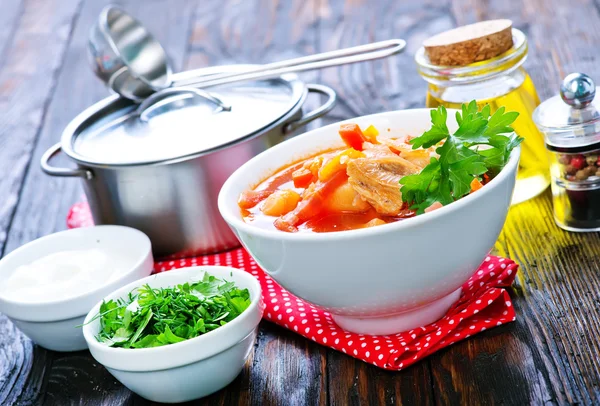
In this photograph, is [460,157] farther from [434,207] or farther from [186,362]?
[186,362]

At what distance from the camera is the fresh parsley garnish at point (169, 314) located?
149 centimetres

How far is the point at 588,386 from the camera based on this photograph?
136cm

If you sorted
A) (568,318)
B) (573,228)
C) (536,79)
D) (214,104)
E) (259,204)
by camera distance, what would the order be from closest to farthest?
(568,318)
(259,204)
(573,228)
(214,104)
(536,79)

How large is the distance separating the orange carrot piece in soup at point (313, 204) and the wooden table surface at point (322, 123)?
0.25 m

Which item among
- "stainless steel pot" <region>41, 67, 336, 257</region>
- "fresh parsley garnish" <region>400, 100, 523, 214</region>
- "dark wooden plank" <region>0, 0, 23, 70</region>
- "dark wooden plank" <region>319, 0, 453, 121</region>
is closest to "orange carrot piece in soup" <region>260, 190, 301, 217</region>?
"fresh parsley garnish" <region>400, 100, 523, 214</region>

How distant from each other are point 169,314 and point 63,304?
0.28 meters

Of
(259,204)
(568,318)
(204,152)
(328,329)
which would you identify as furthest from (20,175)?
(568,318)

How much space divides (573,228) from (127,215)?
1.02 metres

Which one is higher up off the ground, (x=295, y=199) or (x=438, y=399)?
(x=295, y=199)

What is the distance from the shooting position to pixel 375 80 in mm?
2859

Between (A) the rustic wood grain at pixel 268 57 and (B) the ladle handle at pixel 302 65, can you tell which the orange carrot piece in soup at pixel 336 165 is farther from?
(B) the ladle handle at pixel 302 65

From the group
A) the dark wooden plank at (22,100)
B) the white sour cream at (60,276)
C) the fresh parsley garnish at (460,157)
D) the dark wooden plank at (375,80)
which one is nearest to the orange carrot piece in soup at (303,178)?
the fresh parsley garnish at (460,157)

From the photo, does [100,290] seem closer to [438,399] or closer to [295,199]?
[295,199]

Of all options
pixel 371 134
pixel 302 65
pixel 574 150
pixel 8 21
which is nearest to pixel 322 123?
pixel 302 65
